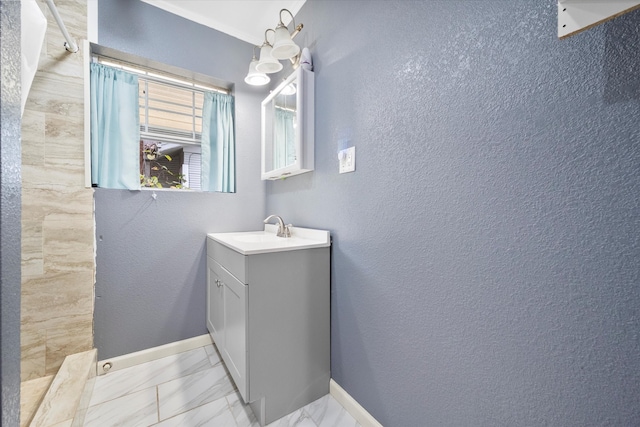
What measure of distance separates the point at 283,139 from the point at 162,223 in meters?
1.10

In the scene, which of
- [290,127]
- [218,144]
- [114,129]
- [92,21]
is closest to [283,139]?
[290,127]

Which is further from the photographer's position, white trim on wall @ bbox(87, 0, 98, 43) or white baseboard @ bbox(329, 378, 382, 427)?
white trim on wall @ bbox(87, 0, 98, 43)

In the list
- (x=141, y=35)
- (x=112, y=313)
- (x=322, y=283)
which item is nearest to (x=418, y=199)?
(x=322, y=283)

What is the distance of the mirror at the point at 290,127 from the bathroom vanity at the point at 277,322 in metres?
0.53

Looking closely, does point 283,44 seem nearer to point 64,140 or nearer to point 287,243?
point 287,243

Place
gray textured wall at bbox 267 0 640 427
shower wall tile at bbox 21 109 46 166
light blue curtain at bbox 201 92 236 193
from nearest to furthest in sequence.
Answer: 1. gray textured wall at bbox 267 0 640 427
2. shower wall tile at bbox 21 109 46 166
3. light blue curtain at bbox 201 92 236 193

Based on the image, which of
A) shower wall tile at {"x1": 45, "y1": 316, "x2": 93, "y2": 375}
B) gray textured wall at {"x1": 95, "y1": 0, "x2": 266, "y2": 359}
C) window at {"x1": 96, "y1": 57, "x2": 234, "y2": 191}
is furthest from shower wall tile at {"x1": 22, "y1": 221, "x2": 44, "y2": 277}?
window at {"x1": 96, "y1": 57, "x2": 234, "y2": 191}

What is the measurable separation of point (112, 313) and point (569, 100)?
2.54m

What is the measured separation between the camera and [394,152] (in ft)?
3.79

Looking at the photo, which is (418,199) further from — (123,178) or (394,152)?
(123,178)

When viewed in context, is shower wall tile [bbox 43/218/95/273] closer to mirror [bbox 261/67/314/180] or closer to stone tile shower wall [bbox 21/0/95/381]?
stone tile shower wall [bbox 21/0/95/381]

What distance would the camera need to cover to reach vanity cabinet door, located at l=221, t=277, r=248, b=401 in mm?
1269

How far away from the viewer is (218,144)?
217 cm

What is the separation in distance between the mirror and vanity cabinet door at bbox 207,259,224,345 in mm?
871
